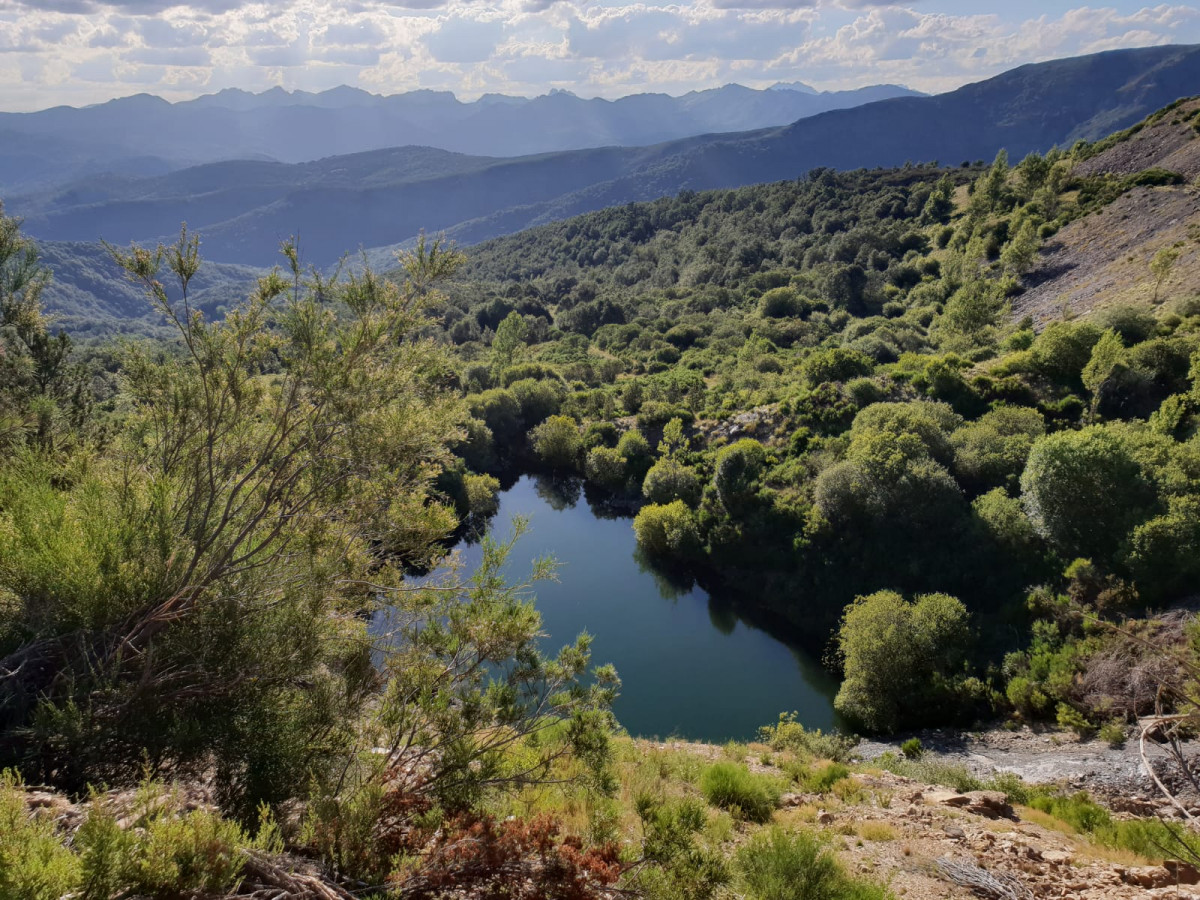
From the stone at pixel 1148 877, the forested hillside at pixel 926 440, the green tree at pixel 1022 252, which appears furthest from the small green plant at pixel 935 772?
the green tree at pixel 1022 252

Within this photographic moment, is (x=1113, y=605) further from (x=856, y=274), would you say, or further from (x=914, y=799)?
(x=856, y=274)

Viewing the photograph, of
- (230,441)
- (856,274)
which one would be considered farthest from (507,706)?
(856,274)

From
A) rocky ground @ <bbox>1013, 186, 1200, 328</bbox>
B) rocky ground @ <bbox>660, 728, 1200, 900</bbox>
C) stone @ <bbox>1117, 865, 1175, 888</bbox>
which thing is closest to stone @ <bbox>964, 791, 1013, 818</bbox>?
rocky ground @ <bbox>660, 728, 1200, 900</bbox>

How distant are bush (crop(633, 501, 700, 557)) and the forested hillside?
0.30 feet

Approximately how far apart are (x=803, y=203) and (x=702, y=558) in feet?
246

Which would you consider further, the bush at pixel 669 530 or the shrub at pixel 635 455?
the shrub at pixel 635 455

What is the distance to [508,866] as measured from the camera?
586 cm

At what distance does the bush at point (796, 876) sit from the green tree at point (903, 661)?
11198 mm

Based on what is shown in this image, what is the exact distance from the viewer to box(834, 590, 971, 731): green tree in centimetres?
1694

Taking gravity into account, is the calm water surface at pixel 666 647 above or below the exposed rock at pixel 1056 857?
below

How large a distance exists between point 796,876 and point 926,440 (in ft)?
66.6

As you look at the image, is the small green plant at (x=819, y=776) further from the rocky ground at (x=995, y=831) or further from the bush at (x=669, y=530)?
the bush at (x=669, y=530)

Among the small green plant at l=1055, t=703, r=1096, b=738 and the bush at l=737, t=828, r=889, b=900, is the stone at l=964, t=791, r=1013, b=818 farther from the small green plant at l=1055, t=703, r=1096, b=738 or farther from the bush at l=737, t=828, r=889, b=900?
the small green plant at l=1055, t=703, r=1096, b=738

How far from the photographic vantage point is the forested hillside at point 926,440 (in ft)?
57.1
